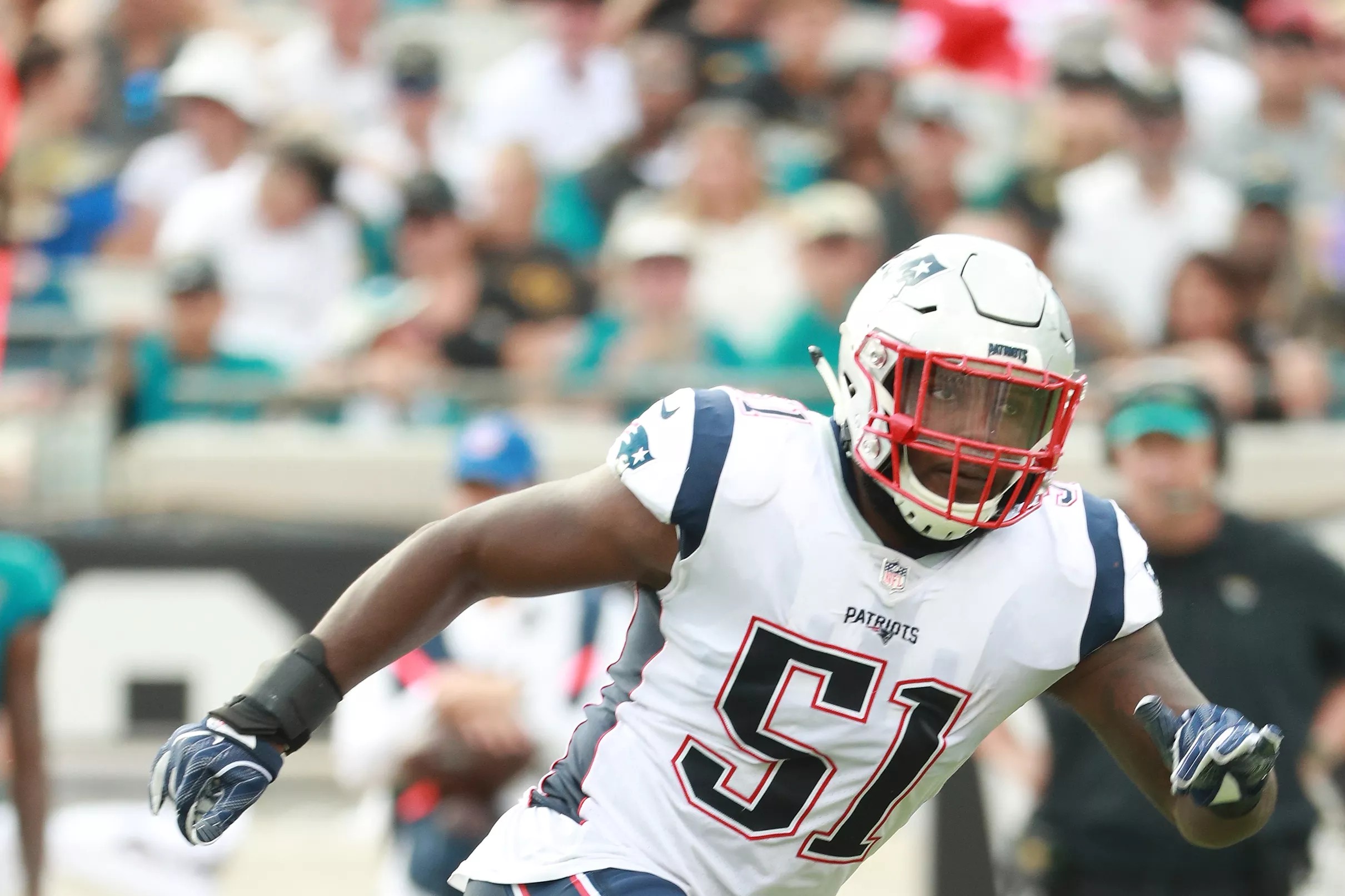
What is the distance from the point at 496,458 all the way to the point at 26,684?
1.54 meters

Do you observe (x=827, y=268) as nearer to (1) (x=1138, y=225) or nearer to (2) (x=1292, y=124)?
(1) (x=1138, y=225)

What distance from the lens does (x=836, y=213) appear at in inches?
323

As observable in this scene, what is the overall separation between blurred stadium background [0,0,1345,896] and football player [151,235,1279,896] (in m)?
2.90

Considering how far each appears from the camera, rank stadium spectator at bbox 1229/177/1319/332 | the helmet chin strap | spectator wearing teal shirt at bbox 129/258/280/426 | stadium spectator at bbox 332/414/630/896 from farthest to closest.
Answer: stadium spectator at bbox 1229/177/1319/332 → spectator wearing teal shirt at bbox 129/258/280/426 → stadium spectator at bbox 332/414/630/896 → the helmet chin strap

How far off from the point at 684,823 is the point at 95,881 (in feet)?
12.0

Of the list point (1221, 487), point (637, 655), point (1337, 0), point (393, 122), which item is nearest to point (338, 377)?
point (393, 122)

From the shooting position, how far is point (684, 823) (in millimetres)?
3447

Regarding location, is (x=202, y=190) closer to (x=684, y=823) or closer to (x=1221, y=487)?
(x=1221, y=487)

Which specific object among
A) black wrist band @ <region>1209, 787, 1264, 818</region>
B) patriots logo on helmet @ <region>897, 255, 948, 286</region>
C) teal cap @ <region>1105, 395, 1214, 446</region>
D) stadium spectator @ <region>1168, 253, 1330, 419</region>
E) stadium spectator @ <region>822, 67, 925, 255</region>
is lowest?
stadium spectator @ <region>1168, 253, 1330, 419</region>

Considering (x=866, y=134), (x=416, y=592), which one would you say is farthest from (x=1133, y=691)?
(x=866, y=134)

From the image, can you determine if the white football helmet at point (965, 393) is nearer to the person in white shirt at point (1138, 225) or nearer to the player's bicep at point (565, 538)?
the player's bicep at point (565, 538)

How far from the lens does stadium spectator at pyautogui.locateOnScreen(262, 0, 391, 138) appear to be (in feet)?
31.8

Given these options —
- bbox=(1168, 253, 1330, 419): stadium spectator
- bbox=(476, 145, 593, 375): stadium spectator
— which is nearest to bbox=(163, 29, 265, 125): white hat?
bbox=(476, 145, 593, 375): stadium spectator

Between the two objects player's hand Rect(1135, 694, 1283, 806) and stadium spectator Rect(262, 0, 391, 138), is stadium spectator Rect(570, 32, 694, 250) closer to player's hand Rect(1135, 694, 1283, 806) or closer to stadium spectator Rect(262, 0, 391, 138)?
Result: stadium spectator Rect(262, 0, 391, 138)
